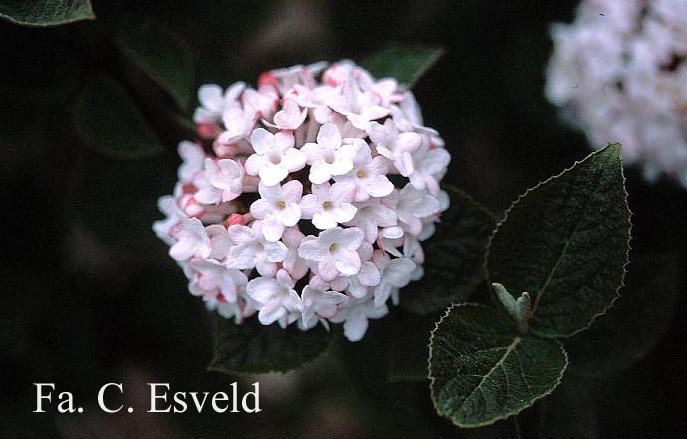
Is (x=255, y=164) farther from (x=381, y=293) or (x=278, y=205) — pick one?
(x=381, y=293)

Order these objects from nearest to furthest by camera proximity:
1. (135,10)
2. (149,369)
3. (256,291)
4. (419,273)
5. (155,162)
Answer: (256,291) < (419,273) < (135,10) < (155,162) < (149,369)

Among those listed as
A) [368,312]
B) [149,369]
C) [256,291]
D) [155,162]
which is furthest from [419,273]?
[149,369]

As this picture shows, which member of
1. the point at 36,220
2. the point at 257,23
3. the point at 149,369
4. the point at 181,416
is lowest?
the point at 181,416

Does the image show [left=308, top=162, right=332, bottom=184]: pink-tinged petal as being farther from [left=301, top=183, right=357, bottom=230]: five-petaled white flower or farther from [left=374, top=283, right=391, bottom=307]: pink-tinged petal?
[left=374, top=283, right=391, bottom=307]: pink-tinged petal

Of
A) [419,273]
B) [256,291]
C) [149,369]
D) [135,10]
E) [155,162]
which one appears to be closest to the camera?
[256,291]

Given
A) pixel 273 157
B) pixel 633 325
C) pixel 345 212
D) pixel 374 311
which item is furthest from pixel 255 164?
pixel 633 325

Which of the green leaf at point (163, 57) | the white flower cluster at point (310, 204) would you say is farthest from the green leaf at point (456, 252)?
the green leaf at point (163, 57)

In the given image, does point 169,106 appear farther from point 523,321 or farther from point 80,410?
point 523,321
